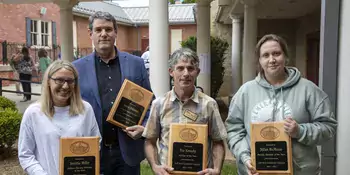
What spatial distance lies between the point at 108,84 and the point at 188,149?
90 cm

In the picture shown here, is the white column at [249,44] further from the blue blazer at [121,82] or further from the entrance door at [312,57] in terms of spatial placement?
the blue blazer at [121,82]

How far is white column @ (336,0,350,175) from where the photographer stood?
363 cm

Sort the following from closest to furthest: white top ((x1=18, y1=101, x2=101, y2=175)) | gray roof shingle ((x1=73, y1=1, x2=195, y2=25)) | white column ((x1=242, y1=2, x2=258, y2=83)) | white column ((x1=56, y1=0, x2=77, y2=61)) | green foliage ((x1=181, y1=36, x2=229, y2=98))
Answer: white top ((x1=18, y1=101, x2=101, y2=175)), white column ((x1=242, y1=2, x2=258, y2=83)), white column ((x1=56, y1=0, x2=77, y2=61)), green foliage ((x1=181, y1=36, x2=229, y2=98)), gray roof shingle ((x1=73, y1=1, x2=195, y2=25))

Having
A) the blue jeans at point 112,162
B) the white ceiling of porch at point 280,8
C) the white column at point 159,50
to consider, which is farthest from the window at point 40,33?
the blue jeans at point 112,162

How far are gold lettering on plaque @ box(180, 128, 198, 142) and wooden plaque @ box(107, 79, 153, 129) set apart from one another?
46 centimetres

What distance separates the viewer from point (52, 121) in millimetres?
2637

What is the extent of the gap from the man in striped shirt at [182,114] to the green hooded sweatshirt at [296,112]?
0.16m

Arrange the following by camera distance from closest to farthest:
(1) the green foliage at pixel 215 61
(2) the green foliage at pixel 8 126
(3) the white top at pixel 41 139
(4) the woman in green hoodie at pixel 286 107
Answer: (4) the woman in green hoodie at pixel 286 107 → (3) the white top at pixel 41 139 → (2) the green foliage at pixel 8 126 → (1) the green foliage at pixel 215 61

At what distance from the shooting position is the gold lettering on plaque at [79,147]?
255 cm

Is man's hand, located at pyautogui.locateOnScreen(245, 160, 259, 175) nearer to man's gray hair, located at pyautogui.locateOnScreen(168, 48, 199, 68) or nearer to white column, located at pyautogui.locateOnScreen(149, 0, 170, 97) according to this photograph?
man's gray hair, located at pyautogui.locateOnScreen(168, 48, 199, 68)

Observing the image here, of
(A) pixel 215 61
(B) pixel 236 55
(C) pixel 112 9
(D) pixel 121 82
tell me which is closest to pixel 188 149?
(D) pixel 121 82

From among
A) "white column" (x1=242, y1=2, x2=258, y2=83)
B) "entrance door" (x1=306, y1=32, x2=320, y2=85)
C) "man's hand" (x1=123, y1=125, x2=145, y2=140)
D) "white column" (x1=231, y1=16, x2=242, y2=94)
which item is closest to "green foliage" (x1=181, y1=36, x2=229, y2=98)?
"white column" (x1=242, y1=2, x2=258, y2=83)

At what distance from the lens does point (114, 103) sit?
2.84 metres

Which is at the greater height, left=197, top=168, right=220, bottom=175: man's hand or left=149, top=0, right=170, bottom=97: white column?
left=149, top=0, right=170, bottom=97: white column
